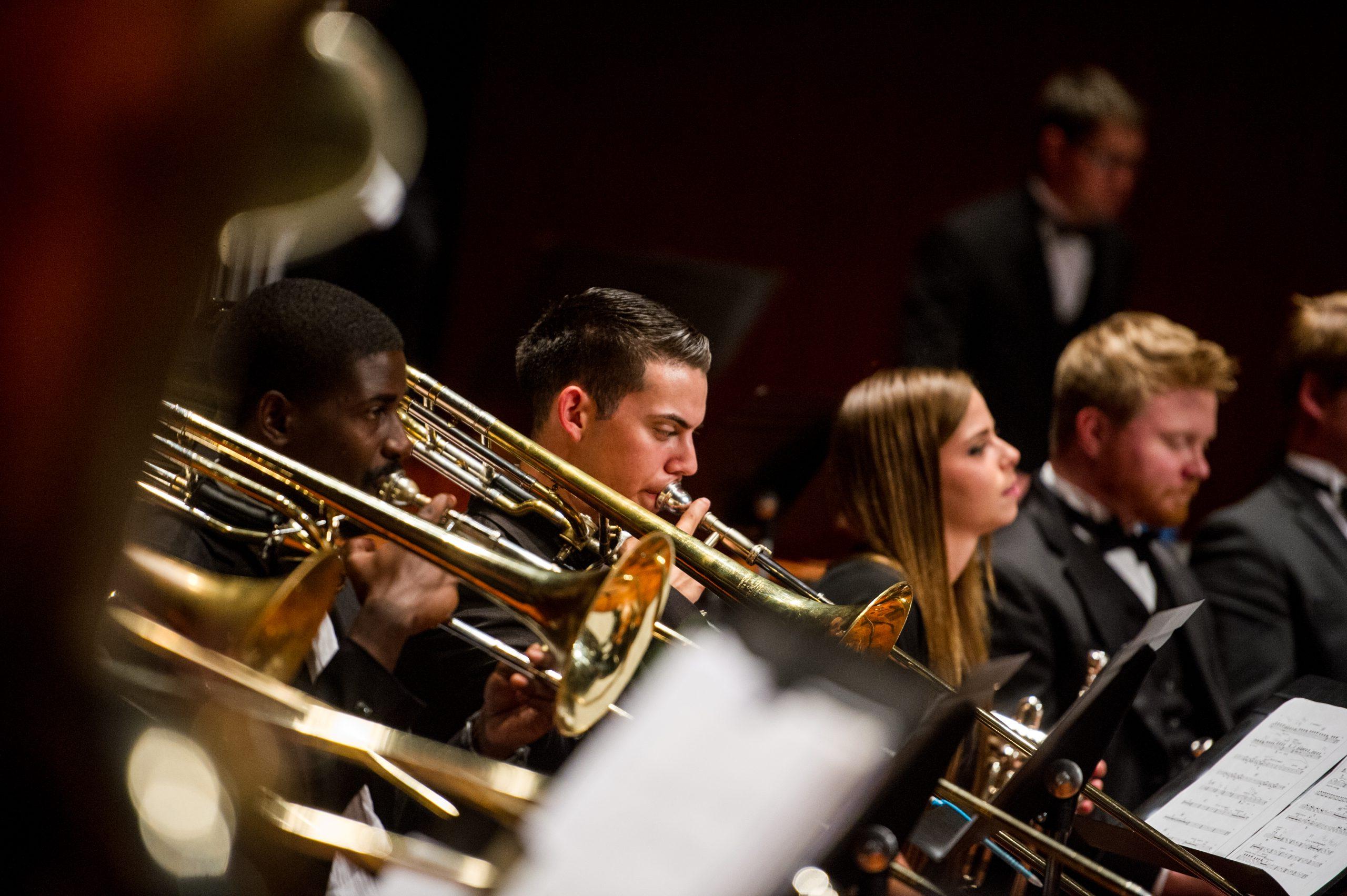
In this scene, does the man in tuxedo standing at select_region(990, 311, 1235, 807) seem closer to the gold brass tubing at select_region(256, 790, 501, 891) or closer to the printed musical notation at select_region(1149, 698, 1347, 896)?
the printed musical notation at select_region(1149, 698, 1347, 896)

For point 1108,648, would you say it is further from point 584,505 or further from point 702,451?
point 584,505

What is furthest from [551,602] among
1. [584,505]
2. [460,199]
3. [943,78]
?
[943,78]

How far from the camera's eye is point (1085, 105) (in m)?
4.08

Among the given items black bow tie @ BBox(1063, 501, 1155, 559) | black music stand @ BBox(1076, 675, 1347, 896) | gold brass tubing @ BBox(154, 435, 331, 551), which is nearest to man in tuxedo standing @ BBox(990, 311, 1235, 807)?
black bow tie @ BBox(1063, 501, 1155, 559)

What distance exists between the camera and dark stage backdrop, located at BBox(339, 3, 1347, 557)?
4438mm

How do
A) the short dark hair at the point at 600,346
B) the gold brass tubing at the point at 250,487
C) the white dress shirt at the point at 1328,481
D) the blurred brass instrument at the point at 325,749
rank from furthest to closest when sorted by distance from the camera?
the white dress shirt at the point at 1328,481, the short dark hair at the point at 600,346, the gold brass tubing at the point at 250,487, the blurred brass instrument at the point at 325,749

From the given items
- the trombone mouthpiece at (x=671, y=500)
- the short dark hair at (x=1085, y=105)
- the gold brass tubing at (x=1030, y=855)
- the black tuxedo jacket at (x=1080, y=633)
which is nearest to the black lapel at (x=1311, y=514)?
the black tuxedo jacket at (x=1080, y=633)

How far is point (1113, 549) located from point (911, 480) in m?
0.80

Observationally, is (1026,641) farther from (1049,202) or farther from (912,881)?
(1049,202)

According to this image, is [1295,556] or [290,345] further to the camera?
[1295,556]

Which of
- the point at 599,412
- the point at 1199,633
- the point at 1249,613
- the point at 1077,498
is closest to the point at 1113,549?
the point at 1077,498

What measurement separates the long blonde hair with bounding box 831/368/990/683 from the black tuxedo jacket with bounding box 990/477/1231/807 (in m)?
0.23

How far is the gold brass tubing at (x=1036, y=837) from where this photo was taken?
4.73 feet

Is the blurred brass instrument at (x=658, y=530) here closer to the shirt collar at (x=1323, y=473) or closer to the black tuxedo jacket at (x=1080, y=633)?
the black tuxedo jacket at (x=1080, y=633)
